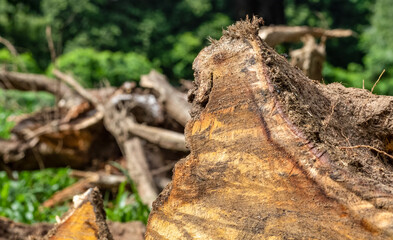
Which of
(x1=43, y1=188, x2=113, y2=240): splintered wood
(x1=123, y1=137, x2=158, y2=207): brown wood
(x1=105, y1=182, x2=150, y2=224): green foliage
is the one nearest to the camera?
(x1=43, y1=188, x2=113, y2=240): splintered wood

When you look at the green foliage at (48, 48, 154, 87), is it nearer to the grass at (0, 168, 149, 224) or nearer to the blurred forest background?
the blurred forest background

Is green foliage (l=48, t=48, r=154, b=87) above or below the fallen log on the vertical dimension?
above

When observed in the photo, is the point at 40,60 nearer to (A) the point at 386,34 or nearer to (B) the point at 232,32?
(A) the point at 386,34

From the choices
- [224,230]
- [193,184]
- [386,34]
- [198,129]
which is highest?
[386,34]

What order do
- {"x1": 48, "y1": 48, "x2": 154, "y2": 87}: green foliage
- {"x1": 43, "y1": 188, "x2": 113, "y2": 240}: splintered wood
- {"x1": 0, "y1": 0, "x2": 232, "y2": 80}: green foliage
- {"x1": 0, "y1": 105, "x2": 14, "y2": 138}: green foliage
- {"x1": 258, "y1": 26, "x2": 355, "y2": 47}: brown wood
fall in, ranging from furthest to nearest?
1. {"x1": 0, "y1": 0, "x2": 232, "y2": 80}: green foliage
2. {"x1": 48, "y1": 48, "x2": 154, "y2": 87}: green foliage
3. {"x1": 0, "y1": 105, "x2": 14, "y2": 138}: green foliage
4. {"x1": 258, "y1": 26, "x2": 355, "y2": 47}: brown wood
5. {"x1": 43, "y1": 188, "x2": 113, "y2": 240}: splintered wood

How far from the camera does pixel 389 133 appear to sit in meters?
1.26

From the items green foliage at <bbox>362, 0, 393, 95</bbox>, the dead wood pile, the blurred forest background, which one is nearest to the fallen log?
the dead wood pile

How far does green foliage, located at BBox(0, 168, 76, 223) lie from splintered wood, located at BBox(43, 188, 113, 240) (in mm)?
1708

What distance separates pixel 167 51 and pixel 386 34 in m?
7.78

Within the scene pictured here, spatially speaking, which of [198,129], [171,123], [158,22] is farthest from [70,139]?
[158,22]

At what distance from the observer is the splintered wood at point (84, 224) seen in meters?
1.55

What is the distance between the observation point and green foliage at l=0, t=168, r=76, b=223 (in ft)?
11.4

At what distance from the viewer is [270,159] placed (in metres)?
1.01

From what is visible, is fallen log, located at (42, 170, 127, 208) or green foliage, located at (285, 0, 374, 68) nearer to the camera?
fallen log, located at (42, 170, 127, 208)
